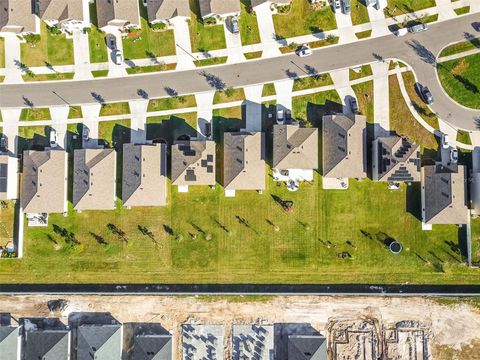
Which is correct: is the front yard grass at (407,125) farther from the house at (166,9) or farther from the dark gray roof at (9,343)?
the dark gray roof at (9,343)

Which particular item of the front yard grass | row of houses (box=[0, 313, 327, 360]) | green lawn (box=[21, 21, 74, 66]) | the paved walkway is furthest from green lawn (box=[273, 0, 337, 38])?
row of houses (box=[0, 313, 327, 360])

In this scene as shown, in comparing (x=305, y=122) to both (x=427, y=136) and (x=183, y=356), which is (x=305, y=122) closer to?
(x=427, y=136)

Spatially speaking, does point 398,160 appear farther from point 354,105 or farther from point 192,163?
point 192,163

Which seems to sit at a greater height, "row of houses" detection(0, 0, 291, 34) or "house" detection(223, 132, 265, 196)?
"row of houses" detection(0, 0, 291, 34)

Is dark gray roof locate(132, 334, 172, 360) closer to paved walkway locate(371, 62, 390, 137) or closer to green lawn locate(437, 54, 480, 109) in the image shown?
paved walkway locate(371, 62, 390, 137)

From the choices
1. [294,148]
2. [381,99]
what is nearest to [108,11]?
[294,148]

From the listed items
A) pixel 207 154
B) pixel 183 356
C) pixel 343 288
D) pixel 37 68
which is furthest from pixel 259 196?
pixel 37 68

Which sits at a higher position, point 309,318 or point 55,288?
point 55,288
